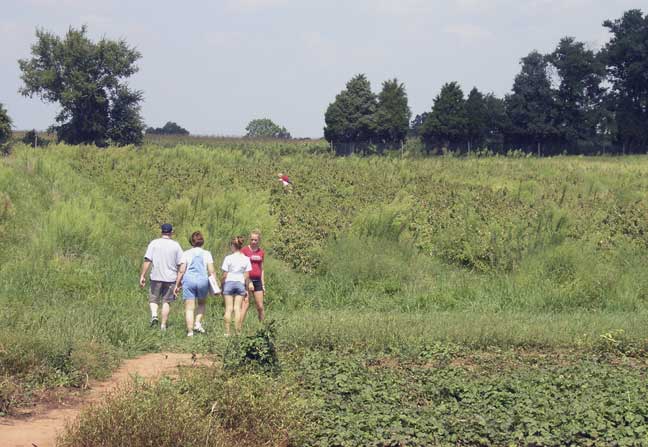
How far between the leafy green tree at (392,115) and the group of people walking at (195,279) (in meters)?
45.4

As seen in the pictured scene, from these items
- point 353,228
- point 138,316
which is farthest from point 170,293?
point 353,228

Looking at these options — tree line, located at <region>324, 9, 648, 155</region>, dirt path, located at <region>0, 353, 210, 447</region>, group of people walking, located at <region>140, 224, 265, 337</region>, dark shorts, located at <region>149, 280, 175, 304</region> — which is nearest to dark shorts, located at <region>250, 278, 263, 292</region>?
group of people walking, located at <region>140, 224, 265, 337</region>

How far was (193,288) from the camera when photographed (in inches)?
480

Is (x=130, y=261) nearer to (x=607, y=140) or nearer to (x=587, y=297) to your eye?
(x=587, y=297)

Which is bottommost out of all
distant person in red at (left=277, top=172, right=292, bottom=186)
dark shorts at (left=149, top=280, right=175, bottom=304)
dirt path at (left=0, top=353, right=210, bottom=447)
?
dirt path at (left=0, top=353, right=210, bottom=447)

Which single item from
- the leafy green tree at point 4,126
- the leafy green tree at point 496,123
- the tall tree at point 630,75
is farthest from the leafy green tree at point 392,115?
the leafy green tree at point 4,126

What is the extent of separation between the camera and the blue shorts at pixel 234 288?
11984mm

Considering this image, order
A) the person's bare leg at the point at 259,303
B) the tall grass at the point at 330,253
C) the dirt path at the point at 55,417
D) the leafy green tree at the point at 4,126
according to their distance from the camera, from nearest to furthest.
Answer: the dirt path at the point at 55,417
the tall grass at the point at 330,253
the person's bare leg at the point at 259,303
the leafy green tree at the point at 4,126

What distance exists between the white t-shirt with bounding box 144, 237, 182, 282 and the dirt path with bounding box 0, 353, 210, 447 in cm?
246

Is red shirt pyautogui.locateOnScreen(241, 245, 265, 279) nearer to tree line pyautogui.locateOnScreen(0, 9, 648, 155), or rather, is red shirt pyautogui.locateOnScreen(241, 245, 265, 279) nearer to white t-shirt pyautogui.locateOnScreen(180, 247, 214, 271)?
white t-shirt pyautogui.locateOnScreen(180, 247, 214, 271)

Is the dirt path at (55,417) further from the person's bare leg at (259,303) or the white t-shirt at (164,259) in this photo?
the person's bare leg at (259,303)

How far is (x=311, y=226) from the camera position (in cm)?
1941

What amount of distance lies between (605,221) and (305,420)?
50.4 feet

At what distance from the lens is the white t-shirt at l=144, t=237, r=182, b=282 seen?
1238 cm
